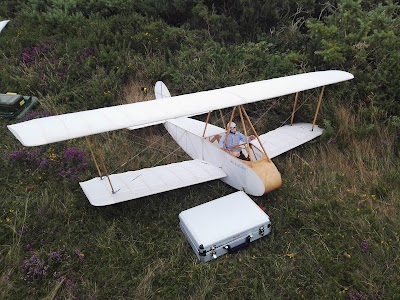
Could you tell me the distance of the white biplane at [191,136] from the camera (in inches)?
183

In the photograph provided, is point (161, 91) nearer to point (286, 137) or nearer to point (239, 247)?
point (286, 137)

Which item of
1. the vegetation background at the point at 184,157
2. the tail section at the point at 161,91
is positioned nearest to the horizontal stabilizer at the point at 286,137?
the vegetation background at the point at 184,157

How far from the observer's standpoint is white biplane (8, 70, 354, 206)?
4.65 metres

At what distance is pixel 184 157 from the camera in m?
7.06

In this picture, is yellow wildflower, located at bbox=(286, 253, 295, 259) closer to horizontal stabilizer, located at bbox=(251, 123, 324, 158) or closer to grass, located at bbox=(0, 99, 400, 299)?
grass, located at bbox=(0, 99, 400, 299)

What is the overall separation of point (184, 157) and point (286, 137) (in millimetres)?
2024

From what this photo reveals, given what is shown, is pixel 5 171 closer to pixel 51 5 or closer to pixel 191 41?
pixel 191 41

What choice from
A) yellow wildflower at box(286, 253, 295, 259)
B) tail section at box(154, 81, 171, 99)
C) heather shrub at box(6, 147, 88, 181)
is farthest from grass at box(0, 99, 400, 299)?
tail section at box(154, 81, 171, 99)

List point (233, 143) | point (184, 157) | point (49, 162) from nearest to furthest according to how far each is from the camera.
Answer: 1. point (233, 143)
2. point (49, 162)
3. point (184, 157)

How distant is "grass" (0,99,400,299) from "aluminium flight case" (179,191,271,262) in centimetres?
14

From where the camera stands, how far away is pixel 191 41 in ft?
31.1

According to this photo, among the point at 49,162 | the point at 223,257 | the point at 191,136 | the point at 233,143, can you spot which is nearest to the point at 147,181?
the point at 191,136

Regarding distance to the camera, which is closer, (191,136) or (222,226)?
(222,226)

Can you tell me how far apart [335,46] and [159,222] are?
16.9 feet
